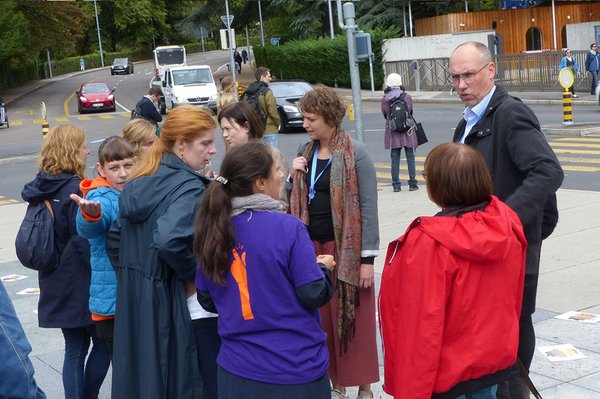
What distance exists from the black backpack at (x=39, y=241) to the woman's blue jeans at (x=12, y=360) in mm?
2200

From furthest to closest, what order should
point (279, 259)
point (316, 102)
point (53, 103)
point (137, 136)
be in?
point (53, 103) → point (137, 136) → point (316, 102) → point (279, 259)

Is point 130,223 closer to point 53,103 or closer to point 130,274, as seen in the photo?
point 130,274

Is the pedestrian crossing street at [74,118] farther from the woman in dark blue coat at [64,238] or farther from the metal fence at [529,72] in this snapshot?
the woman in dark blue coat at [64,238]

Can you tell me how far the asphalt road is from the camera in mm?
15548

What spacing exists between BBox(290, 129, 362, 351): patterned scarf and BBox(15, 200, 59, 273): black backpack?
155cm

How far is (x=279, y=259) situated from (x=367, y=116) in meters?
26.4

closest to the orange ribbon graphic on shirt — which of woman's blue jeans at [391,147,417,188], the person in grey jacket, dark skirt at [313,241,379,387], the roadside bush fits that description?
dark skirt at [313,241,379,387]

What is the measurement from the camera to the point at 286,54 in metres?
49.5

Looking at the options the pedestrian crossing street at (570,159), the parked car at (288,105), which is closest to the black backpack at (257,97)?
the pedestrian crossing street at (570,159)

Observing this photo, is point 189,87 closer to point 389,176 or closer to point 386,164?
point 386,164

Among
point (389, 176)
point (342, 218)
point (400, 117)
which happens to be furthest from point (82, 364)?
point (389, 176)

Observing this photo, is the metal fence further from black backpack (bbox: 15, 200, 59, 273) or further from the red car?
black backpack (bbox: 15, 200, 59, 273)

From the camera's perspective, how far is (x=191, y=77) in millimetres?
37781

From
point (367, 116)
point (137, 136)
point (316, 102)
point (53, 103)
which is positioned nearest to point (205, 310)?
point (316, 102)
